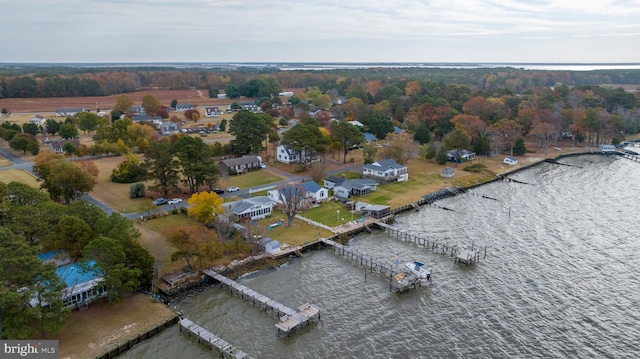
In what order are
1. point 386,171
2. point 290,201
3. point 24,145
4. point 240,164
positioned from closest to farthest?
point 290,201 < point 386,171 < point 240,164 < point 24,145

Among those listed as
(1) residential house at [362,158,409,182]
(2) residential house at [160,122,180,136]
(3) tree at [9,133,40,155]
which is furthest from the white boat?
(2) residential house at [160,122,180,136]

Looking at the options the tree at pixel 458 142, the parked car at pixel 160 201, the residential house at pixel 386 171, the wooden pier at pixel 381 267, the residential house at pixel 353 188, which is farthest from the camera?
the tree at pixel 458 142

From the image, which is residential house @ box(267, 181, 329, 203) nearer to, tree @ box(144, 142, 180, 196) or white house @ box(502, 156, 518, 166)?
tree @ box(144, 142, 180, 196)

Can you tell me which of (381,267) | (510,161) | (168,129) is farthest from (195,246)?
(168,129)

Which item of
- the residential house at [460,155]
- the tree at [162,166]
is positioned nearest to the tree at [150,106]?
the tree at [162,166]

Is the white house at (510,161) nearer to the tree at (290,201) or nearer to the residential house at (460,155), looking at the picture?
the residential house at (460,155)

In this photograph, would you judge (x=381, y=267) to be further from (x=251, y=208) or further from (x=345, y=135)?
(x=345, y=135)

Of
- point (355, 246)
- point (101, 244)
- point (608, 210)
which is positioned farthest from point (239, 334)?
point (608, 210)

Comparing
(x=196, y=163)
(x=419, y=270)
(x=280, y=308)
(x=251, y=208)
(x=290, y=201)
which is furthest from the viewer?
(x=196, y=163)
